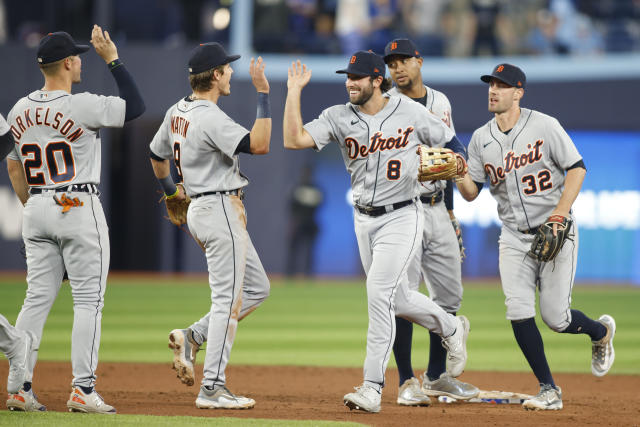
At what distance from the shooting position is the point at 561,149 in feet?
17.9

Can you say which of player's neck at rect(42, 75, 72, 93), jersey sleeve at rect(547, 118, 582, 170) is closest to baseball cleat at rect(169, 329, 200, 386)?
player's neck at rect(42, 75, 72, 93)

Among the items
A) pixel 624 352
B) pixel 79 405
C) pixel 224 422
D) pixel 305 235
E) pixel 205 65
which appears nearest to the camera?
pixel 224 422

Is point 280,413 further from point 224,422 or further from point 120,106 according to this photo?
point 120,106

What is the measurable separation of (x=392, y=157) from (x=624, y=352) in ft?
14.7

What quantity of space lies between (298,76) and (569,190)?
180 centimetres

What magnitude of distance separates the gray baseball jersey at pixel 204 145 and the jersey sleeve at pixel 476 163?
162cm

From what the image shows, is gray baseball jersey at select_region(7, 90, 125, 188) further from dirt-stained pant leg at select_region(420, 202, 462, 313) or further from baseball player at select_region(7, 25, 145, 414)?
dirt-stained pant leg at select_region(420, 202, 462, 313)

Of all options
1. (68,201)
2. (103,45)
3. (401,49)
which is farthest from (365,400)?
(103,45)

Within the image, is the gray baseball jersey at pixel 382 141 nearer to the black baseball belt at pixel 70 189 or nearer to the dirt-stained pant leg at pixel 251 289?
the dirt-stained pant leg at pixel 251 289

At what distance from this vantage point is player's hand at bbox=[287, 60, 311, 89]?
4992mm

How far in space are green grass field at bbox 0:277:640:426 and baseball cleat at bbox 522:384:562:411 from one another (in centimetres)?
152

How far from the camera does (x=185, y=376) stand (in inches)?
200

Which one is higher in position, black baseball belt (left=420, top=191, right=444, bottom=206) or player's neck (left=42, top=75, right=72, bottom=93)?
player's neck (left=42, top=75, right=72, bottom=93)

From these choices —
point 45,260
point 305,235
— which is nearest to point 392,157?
point 45,260
